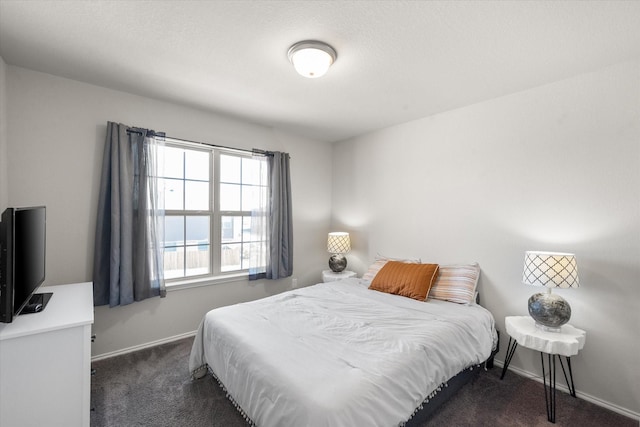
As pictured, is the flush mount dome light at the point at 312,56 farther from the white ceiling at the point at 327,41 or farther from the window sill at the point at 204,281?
the window sill at the point at 204,281

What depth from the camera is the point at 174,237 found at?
3.03 metres

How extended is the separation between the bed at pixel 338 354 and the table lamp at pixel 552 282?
41cm

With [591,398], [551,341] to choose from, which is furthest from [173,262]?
[591,398]

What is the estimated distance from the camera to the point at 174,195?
3004 mm

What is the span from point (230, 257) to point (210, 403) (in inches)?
66.6

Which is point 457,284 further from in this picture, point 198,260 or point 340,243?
point 198,260

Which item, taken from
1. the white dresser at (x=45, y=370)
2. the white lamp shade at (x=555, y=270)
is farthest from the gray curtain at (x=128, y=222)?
the white lamp shade at (x=555, y=270)

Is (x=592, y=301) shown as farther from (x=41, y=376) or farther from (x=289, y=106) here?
(x=41, y=376)

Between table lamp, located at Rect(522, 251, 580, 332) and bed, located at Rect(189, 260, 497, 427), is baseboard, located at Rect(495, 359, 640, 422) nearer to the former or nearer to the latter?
bed, located at Rect(189, 260, 497, 427)

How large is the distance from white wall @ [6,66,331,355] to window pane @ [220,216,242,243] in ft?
1.97

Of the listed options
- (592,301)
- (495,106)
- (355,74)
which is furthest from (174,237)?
(592,301)

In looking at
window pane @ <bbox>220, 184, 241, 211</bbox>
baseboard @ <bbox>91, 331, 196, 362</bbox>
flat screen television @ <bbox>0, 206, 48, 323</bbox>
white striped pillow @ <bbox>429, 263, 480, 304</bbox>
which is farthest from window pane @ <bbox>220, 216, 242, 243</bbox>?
white striped pillow @ <bbox>429, 263, 480, 304</bbox>

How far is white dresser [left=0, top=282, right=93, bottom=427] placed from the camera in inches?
52.4

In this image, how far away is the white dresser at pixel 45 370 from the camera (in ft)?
4.37
